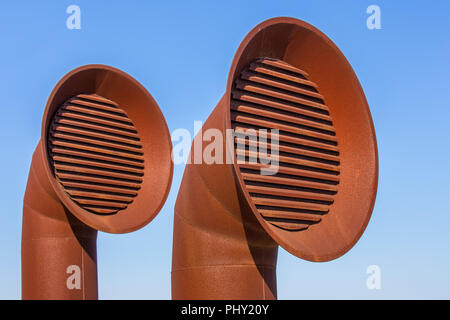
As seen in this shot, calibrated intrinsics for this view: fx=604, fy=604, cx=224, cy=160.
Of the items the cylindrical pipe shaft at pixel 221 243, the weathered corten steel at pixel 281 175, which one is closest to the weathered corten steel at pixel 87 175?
the cylindrical pipe shaft at pixel 221 243

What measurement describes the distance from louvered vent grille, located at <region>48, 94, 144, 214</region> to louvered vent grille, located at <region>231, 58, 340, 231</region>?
3.36 m

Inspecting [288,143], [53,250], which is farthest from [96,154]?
[288,143]

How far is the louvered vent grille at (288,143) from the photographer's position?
6.00m

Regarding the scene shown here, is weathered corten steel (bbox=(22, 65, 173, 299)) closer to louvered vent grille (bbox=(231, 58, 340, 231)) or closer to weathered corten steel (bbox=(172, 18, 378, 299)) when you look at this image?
weathered corten steel (bbox=(172, 18, 378, 299))

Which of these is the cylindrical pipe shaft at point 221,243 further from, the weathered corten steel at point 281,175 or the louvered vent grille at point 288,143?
the louvered vent grille at point 288,143

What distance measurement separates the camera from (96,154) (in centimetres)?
891

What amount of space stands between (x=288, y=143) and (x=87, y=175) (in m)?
3.57

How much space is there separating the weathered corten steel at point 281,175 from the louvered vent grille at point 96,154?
2.23 meters

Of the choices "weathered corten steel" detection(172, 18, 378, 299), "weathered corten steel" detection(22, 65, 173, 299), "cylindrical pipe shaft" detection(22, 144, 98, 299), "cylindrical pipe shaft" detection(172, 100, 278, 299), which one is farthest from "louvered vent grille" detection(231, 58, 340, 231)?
"cylindrical pipe shaft" detection(22, 144, 98, 299)

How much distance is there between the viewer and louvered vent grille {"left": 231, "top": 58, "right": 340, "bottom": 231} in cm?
600

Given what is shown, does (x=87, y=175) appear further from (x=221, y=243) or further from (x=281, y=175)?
(x=281, y=175)

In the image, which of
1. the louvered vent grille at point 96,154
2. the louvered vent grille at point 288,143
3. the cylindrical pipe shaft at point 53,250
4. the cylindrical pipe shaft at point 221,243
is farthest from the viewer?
the louvered vent grille at point 96,154

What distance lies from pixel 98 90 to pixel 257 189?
426cm

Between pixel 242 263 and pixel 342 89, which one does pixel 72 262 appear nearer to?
pixel 242 263
